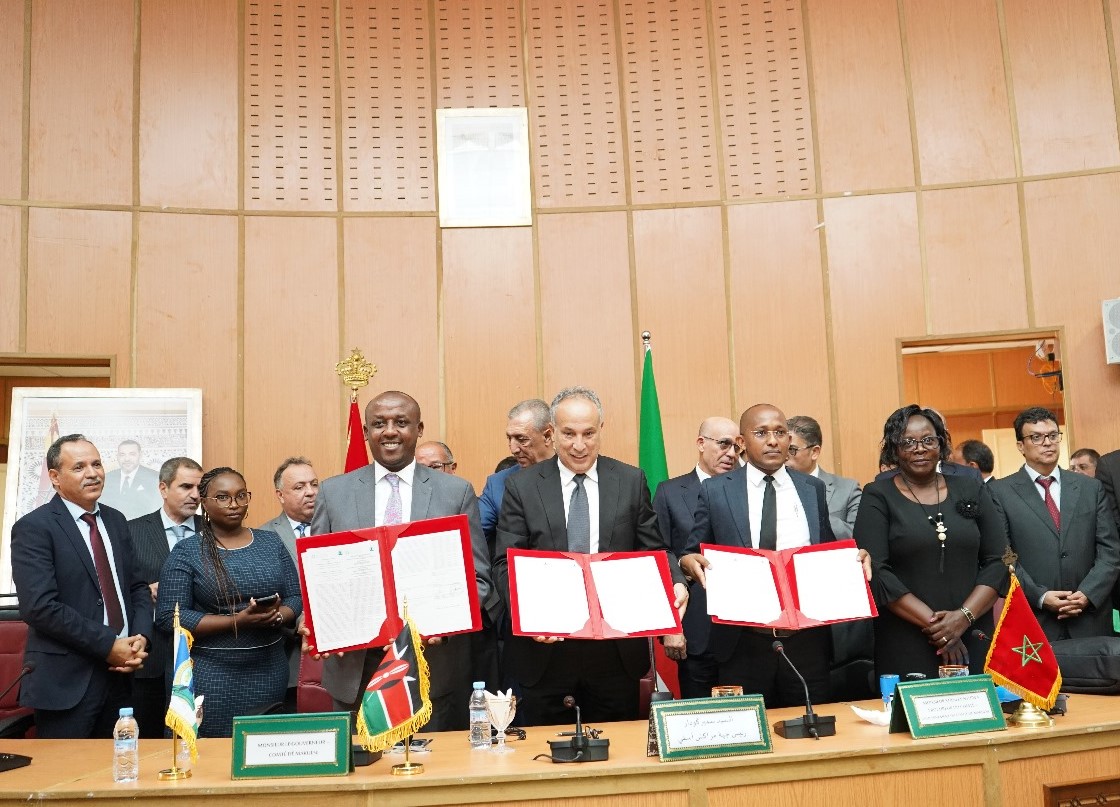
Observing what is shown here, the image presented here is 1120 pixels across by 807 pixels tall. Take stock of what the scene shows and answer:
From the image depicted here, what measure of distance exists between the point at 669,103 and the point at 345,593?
16.5 feet

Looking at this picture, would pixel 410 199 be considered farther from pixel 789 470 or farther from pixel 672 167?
pixel 789 470

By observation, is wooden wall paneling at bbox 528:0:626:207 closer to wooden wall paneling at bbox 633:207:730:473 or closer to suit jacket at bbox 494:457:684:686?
wooden wall paneling at bbox 633:207:730:473

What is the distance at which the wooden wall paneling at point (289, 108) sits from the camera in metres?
6.91

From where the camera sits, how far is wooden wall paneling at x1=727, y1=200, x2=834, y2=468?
6.86 metres

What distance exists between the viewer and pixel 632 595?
3.13 meters

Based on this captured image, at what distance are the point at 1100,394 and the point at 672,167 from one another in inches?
123

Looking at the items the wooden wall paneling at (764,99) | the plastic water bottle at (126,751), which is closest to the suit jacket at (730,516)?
the plastic water bottle at (126,751)

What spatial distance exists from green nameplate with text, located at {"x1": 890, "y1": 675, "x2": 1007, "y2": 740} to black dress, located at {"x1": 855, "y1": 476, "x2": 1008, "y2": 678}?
67cm

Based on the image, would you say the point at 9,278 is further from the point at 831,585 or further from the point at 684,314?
the point at 831,585

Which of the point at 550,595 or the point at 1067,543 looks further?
the point at 1067,543

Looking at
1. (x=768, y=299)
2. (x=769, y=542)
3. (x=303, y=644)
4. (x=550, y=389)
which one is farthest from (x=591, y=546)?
(x=768, y=299)

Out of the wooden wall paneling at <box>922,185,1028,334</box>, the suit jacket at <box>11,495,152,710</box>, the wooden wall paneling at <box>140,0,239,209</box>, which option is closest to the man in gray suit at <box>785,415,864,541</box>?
the wooden wall paneling at <box>922,185,1028,334</box>

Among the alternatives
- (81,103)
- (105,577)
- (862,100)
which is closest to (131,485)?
(105,577)

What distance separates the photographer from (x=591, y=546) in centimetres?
350
